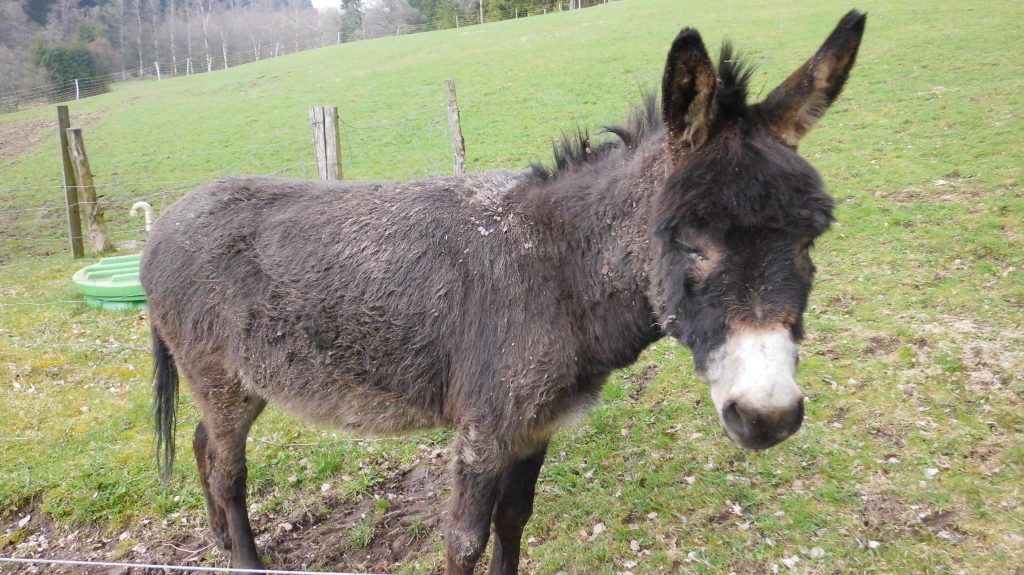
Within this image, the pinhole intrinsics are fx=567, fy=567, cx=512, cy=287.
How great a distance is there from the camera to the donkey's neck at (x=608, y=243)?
99.4 inches

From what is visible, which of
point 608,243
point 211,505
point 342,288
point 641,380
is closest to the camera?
point 608,243

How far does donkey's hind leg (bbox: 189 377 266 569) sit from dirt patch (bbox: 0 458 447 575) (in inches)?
11.8

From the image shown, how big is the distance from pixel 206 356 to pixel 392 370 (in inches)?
56.0

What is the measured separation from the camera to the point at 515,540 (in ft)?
11.9

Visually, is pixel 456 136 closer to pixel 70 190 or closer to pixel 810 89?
Result: pixel 810 89

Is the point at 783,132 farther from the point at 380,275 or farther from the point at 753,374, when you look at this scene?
the point at 380,275

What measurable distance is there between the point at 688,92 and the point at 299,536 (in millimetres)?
4209

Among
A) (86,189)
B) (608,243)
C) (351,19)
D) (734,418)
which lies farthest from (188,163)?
(351,19)

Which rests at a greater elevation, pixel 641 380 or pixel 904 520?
pixel 641 380

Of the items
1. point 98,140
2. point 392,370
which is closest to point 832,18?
point 392,370

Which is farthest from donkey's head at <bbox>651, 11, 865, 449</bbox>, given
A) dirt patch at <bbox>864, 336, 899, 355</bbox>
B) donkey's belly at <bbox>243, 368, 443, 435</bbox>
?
dirt patch at <bbox>864, 336, 899, 355</bbox>

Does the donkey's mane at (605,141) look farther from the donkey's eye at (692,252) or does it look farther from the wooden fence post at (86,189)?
the wooden fence post at (86,189)

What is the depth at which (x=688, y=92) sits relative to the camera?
84.9 inches

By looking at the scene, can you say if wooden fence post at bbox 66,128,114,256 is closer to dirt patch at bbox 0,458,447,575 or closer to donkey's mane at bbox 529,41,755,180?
dirt patch at bbox 0,458,447,575
